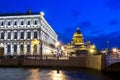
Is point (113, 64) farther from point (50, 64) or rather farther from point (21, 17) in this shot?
point (21, 17)

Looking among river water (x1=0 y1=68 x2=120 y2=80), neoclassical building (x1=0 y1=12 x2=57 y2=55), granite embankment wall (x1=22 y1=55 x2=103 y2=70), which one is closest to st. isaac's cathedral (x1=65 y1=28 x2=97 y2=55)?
neoclassical building (x1=0 y1=12 x2=57 y2=55)

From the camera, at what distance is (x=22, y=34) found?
112 metres

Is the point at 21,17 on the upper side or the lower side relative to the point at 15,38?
upper

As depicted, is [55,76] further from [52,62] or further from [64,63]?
[52,62]

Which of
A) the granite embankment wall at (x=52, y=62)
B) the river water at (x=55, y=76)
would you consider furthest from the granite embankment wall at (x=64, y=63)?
the river water at (x=55, y=76)

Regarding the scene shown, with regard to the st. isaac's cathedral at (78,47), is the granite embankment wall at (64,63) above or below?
below

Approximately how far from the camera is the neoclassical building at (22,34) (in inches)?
4328

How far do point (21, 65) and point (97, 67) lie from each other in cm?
2703

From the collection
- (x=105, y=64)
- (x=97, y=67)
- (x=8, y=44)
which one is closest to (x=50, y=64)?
(x=97, y=67)

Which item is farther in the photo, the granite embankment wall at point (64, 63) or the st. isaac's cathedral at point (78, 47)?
the st. isaac's cathedral at point (78, 47)

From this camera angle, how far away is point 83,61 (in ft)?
277

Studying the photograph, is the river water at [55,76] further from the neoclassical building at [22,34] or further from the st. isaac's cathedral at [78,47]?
the st. isaac's cathedral at [78,47]

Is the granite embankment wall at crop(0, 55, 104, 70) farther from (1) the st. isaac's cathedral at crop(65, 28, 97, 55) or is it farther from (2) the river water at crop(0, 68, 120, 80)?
(1) the st. isaac's cathedral at crop(65, 28, 97, 55)

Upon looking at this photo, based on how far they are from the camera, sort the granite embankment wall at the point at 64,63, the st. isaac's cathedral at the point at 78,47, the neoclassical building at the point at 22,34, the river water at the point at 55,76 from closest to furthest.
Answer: the river water at the point at 55,76
the granite embankment wall at the point at 64,63
the neoclassical building at the point at 22,34
the st. isaac's cathedral at the point at 78,47
